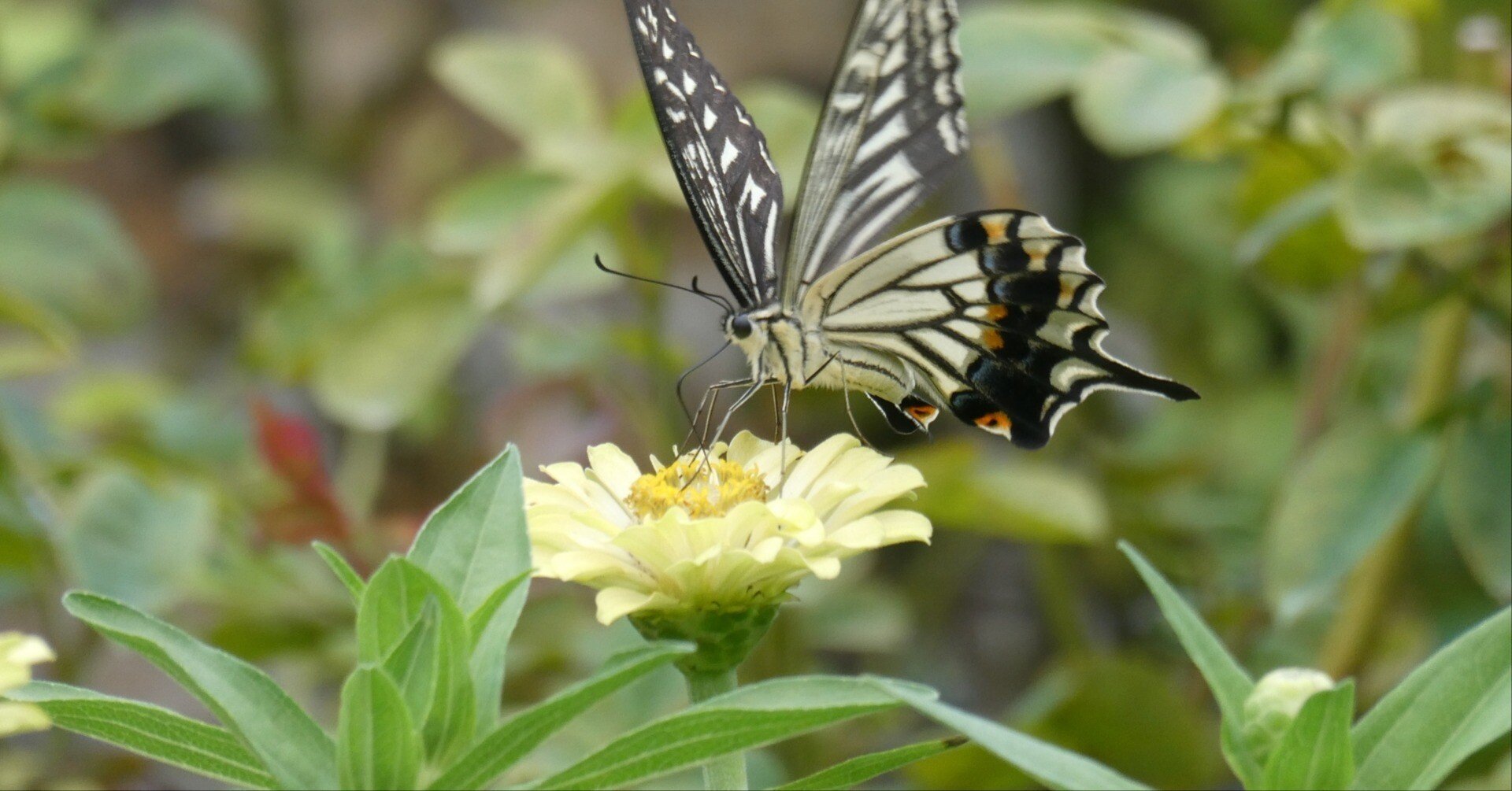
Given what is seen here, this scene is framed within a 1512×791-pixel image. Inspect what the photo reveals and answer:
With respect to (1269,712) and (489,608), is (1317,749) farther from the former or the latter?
(489,608)

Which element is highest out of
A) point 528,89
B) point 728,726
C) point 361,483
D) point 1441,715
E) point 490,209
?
point 528,89

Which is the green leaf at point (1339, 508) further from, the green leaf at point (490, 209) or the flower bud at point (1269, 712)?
the green leaf at point (490, 209)

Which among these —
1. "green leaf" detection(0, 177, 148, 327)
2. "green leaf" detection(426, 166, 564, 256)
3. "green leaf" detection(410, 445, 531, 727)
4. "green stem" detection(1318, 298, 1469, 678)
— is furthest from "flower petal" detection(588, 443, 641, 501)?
"green leaf" detection(0, 177, 148, 327)

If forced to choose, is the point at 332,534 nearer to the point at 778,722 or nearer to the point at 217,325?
the point at 778,722

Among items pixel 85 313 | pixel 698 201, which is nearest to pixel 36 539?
pixel 85 313

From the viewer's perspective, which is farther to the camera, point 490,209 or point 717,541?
point 490,209

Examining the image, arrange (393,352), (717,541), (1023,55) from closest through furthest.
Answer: (717,541)
(1023,55)
(393,352)

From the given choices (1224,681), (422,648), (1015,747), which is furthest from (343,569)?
(1224,681)

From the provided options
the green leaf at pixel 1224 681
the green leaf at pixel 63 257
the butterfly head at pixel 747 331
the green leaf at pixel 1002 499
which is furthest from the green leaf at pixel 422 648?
the green leaf at pixel 63 257
